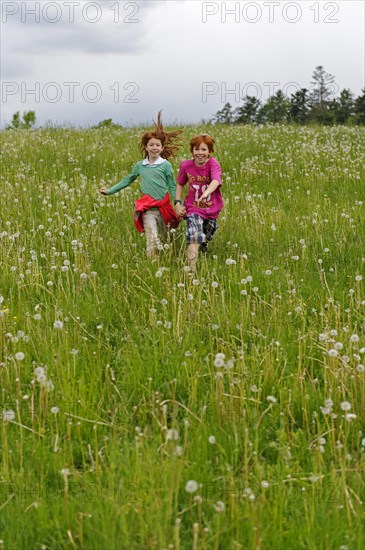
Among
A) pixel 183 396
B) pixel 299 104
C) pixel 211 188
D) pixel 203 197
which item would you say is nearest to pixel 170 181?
pixel 211 188

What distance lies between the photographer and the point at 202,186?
8297 millimetres

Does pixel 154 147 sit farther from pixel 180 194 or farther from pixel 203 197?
pixel 203 197

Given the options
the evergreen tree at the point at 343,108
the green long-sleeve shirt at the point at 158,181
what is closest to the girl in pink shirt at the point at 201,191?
the green long-sleeve shirt at the point at 158,181

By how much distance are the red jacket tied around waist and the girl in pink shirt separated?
182 mm

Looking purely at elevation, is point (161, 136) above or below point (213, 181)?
above

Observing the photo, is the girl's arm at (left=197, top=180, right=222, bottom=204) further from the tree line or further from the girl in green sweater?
the tree line

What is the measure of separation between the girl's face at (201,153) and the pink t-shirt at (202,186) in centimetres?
6

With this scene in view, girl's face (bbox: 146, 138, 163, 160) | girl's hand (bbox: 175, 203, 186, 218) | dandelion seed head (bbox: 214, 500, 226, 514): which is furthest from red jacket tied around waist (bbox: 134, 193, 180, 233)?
dandelion seed head (bbox: 214, 500, 226, 514)

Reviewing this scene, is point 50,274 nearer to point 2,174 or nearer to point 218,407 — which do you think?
point 218,407

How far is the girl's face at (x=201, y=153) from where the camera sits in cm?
826

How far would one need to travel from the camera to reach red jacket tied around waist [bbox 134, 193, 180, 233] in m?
8.20

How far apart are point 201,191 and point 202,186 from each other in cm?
6

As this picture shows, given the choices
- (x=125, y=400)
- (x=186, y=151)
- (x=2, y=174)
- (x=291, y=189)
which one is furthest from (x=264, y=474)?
(x=186, y=151)

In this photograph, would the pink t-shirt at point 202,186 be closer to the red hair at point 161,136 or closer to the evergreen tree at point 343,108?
the red hair at point 161,136
